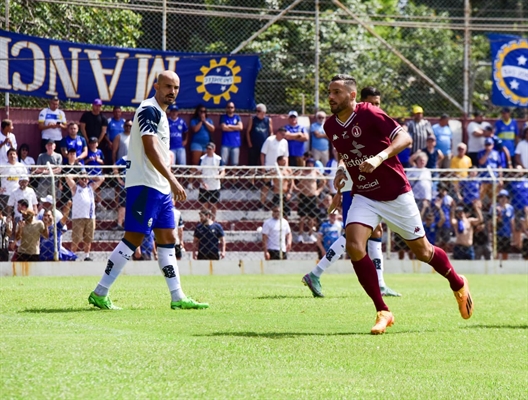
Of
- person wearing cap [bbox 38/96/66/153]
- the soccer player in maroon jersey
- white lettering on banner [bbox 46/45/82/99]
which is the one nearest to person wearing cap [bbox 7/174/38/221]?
person wearing cap [bbox 38/96/66/153]

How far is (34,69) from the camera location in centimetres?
1981

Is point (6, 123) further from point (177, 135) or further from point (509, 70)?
point (509, 70)

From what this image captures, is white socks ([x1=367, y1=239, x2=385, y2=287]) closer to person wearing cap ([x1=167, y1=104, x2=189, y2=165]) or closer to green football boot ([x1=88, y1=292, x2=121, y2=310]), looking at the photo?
green football boot ([x1=88, y1=292, x2=121, y2=310])

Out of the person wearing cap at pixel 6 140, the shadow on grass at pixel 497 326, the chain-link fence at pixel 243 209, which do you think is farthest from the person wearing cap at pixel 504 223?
the shadow on grass at pixel 497 326

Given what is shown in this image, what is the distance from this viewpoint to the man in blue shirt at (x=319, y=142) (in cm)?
2159

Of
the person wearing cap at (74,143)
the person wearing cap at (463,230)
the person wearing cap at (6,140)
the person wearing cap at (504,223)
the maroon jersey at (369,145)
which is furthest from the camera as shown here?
the person wearing cap at (504,223)

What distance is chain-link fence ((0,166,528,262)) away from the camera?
17.5m

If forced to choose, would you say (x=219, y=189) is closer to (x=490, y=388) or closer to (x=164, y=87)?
(x=164, y=87)

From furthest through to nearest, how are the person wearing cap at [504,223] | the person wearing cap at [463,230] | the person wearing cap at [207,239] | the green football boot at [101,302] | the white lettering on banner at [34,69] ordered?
the person wearing cap at [504,223], the person wearing cap at [463,230], the white lettering on banner at [34,69], the person wearing cap at [207,239], the green football boot at [101,302]

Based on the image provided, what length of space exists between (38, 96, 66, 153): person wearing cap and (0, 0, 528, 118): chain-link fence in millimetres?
1144

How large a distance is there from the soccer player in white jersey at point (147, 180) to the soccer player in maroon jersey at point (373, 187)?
1.59m

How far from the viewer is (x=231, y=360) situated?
657 cm

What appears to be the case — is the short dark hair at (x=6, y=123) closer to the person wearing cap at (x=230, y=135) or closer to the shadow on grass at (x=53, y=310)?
the person wearing cap at (x=230, y=135)

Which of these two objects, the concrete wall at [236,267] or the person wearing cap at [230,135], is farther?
the person wearing cap at [230,135]
